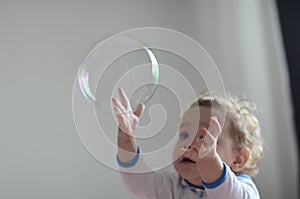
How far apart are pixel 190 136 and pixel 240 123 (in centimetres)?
21

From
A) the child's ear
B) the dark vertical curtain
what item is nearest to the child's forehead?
the child's ear

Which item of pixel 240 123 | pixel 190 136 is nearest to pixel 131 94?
pixel 190 136

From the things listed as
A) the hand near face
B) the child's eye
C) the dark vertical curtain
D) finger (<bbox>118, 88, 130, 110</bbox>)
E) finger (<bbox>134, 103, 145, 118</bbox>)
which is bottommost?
the hand near face

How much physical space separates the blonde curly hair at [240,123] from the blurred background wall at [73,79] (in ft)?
0.76

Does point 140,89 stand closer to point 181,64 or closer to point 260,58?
point 181,64

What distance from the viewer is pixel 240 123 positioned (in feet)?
Answer: 3.17

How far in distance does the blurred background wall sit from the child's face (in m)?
0.37

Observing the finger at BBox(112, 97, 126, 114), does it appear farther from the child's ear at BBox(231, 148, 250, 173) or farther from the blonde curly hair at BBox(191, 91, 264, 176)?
the child's ear at BBox(231, 148, 250, 173)

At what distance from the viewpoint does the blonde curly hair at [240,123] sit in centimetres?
91

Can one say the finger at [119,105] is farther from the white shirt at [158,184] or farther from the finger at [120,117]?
the white shirt at [158,184]

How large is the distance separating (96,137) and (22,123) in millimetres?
458

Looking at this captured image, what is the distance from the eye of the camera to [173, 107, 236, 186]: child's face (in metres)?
0.83

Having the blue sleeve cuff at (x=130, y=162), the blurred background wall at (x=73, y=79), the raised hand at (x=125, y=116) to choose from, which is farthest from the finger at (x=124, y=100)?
the blurred background wall at (x=73, y=79)

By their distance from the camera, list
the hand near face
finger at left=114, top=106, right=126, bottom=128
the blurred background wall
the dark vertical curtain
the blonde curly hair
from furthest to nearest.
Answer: the blurred background wall < the dark vertical curtain < the blonde curly hair < finger at left=114, top=106, right=126, bottom=128 < the hand near face
